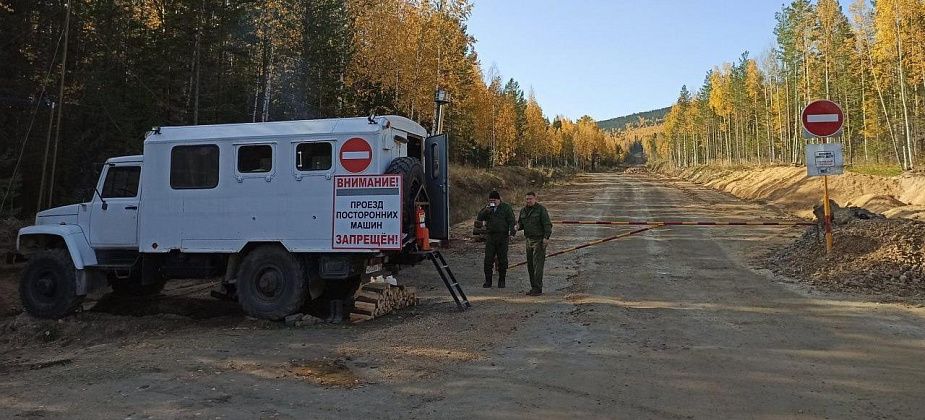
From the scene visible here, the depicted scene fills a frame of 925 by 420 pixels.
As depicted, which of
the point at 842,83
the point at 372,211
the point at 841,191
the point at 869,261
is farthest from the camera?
the point at 842,83

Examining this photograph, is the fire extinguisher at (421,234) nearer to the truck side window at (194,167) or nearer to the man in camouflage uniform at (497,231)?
the man in camouflage uniform at (497,231)

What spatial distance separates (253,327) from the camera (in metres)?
8.30

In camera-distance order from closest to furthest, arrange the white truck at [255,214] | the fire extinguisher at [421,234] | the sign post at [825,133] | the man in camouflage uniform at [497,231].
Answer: the white truck at [255,214], the fire extinguisher at [421,234], the sign post at [825,133], the man in camouflage uniform at [497,231]

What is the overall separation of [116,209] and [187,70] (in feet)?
43.1

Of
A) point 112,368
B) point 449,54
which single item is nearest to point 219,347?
point 112,368

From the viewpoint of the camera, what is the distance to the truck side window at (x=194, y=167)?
339 inches

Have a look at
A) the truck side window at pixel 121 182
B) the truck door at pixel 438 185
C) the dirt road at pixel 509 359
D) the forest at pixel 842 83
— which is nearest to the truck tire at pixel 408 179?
the truck door at pixel 438 185

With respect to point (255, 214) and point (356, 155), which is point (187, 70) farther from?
point (356, 155)

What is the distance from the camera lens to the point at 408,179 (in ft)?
27.1

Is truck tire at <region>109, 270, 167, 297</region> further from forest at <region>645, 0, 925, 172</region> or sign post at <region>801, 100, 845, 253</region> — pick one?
forest at <region>645, 0, 925, 172</region>

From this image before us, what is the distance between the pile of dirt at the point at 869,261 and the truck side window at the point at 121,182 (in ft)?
36.1

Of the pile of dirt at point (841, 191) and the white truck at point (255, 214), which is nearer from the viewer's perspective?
the white truck at point (255, 214)

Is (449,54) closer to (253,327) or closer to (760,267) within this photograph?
(760,267)

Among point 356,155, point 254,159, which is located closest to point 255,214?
point 254,159
